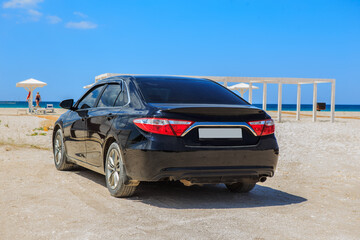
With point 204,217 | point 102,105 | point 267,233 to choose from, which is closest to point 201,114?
point 204,217

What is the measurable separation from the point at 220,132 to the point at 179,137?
483 millimetres

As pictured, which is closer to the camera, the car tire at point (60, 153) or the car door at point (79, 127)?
the car door at point (79, 127)

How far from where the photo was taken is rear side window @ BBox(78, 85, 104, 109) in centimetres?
661

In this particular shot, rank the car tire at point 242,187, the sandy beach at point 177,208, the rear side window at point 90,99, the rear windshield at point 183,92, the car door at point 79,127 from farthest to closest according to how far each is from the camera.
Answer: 1. the rear side window at point 90,99
2. the car door at point 79,127
3. the car tire at point 242,187
4. the rear windshield at point 183,92
5. the sandy beach at point 177,208

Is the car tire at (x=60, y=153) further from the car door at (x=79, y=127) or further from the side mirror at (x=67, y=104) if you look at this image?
the side mirror at (x=67, y=104)

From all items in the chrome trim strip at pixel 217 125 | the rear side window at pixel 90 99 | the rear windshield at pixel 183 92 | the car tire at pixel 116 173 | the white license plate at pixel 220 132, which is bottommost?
the car tire at pixel 116 173

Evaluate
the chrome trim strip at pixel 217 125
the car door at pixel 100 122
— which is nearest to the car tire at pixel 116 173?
the car door at pixel 100 122

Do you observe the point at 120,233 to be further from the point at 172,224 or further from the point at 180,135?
the point at 180,135

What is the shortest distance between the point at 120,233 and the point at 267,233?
1.31m

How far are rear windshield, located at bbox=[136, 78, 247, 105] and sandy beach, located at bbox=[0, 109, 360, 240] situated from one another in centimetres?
123

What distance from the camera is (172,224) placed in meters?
4.18

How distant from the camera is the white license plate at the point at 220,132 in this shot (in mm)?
4807

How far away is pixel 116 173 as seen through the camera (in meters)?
5.38

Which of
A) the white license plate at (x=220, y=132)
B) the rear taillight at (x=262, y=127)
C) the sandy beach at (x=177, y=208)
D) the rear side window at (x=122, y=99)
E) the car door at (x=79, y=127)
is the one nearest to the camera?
the sandy beach at (x=177, y=208)
